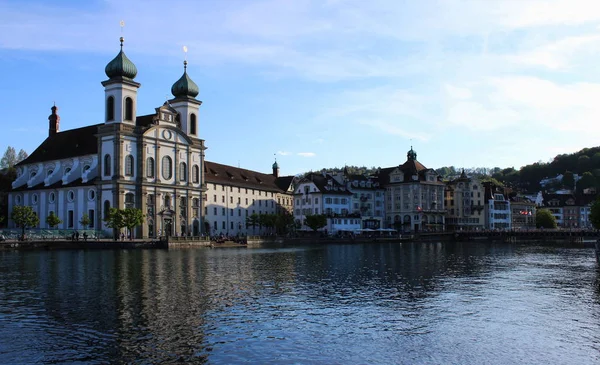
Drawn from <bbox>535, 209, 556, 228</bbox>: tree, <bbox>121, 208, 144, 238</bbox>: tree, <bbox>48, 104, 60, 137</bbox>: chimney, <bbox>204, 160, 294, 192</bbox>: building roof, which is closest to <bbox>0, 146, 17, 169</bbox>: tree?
<bbox>48, 104, 60, 137</bbox>: chimney

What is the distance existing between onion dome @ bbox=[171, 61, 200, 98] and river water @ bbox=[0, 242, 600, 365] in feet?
235

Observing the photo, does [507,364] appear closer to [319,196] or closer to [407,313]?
[407,313]

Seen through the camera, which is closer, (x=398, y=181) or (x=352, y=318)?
(x=352, y=318)

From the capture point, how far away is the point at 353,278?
40062 mm

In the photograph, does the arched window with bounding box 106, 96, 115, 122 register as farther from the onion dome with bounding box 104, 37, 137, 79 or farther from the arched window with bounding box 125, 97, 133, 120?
the onion dome with bounding box 104, 37, 137, 79

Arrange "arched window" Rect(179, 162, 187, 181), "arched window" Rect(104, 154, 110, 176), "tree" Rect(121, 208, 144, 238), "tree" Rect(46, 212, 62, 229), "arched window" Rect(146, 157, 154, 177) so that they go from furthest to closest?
"arched window" Rect(179, 162, 187, 181) → "arched window" Rect(146, 157, 154, 177) → "arched window" Rect(104, 154, 110, 176) → "tree" Rect(46, 212, 62, 229) → "tree" Rect(121, 208, 144, 238)

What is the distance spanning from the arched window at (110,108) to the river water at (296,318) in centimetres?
5755

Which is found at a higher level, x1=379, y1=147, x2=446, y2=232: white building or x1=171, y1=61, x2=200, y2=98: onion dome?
x1=171, y1=61, x2=200, y2=98: onion dome

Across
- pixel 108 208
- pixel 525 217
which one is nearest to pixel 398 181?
pixel 525 217

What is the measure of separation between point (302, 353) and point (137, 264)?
34.5m

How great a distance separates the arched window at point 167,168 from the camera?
10200cm

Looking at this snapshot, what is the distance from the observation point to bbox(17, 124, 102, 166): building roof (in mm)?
103750

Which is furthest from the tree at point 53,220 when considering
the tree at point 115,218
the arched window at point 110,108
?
the arched window at point 110,108

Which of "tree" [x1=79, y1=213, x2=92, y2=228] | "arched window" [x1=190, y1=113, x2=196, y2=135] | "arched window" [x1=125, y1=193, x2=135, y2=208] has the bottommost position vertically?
"tree" [x1=79, y1=213, x2=92, y2=228]
